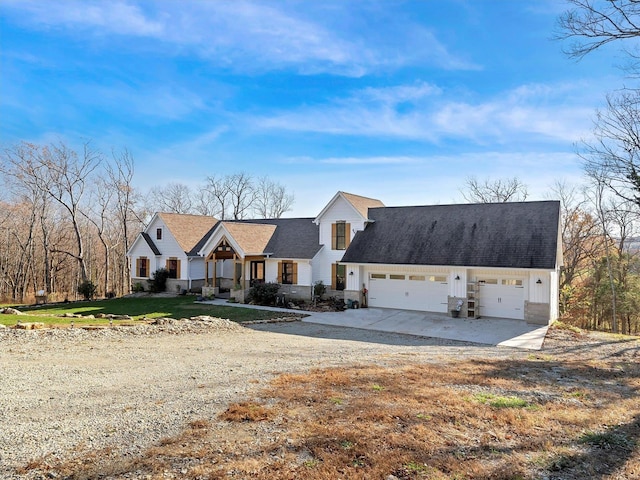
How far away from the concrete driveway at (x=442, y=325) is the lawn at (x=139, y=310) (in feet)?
12.2

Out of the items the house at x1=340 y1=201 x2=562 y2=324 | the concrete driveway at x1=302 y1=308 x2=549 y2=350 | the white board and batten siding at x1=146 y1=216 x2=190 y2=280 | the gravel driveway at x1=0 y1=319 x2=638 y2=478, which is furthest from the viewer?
the white board and batten siding at x1=146 y1=216 x2=190 y2=280

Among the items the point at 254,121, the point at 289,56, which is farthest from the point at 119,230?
the point at 289,56

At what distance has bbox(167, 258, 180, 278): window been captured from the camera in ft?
96.3

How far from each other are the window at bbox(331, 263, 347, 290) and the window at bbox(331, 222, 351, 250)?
1.16 metres

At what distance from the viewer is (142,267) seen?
3102cm

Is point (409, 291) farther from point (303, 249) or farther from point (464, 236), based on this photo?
point (303, 249)

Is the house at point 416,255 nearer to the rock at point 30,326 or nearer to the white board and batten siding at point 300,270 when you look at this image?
the white board and batten siding at point 300,270

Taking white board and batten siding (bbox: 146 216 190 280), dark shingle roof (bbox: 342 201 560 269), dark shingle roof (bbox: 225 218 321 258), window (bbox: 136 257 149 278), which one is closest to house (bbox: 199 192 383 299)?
dark shingle roof (bbox: 225 218 321 258)

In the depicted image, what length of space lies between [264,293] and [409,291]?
8.34 metres

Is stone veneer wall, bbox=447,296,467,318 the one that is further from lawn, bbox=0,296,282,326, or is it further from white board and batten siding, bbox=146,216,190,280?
white board and batten siding, bbox=146,216,190,280

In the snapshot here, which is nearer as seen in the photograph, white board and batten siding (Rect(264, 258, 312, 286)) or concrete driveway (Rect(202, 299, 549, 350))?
concrete driveway (Rect(202, 299, 549, 350))

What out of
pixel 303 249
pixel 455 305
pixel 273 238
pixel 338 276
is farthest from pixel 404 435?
pixel 273 238

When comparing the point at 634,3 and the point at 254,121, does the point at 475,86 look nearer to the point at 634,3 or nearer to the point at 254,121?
the point at 634,3

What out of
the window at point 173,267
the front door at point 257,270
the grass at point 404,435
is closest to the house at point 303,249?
the front door at point 257,270
